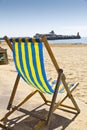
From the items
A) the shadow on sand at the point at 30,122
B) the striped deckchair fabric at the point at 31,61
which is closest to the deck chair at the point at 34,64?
the striped deckchair fabric at the point at 31,61

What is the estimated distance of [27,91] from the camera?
12.8 ft

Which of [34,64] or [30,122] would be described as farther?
[30,122]

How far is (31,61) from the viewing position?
2346 millimetres

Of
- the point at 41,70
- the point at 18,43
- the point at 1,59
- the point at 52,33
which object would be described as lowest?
the point at 52,33

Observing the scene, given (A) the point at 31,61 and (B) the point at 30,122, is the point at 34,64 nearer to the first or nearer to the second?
(A) the point at 31,61

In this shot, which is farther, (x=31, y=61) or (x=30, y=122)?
(x=30, y=122)

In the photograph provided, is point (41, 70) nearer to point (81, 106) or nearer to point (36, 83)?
point (36, 83)

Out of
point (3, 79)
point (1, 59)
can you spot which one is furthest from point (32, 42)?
point (1, 59)

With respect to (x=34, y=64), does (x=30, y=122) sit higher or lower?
lower

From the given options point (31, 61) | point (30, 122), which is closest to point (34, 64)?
point (31, 61)

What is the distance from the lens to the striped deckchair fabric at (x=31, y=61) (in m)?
2.25

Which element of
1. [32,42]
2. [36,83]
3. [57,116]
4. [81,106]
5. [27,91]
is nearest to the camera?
[32,42]

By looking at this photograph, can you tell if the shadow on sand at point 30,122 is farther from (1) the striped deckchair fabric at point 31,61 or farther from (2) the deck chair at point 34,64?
(1) the striped deckchair fabric at point 31,61

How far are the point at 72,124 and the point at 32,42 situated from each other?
1.21m
